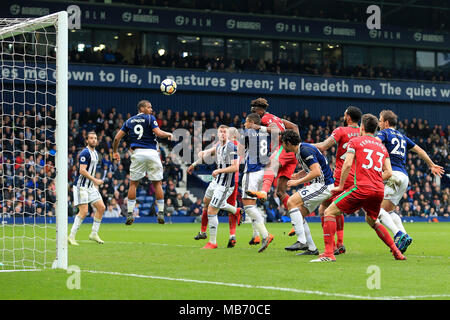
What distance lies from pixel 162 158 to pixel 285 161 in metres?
19.8

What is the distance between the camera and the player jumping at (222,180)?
13.6m

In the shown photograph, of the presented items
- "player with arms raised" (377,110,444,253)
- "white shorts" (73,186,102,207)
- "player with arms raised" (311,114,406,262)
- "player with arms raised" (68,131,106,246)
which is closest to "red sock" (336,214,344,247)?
"player with arms raised" (377,110,444,253)

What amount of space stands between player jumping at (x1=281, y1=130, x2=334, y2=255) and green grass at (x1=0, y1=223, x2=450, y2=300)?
→ 1.47 feet

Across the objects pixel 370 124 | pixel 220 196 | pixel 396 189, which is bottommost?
pixel 220 196

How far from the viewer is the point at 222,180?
13.9 m

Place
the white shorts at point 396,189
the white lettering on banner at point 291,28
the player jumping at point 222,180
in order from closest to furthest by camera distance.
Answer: the white shorts at point 396,189, the player jumping at point 222,180, the white lettering on banner at point 291,28

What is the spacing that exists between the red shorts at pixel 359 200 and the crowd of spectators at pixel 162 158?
48.8 feet

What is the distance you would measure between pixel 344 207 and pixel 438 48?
35.7 m

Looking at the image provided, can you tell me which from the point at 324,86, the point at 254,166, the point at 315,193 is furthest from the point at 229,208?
the point at 324,86

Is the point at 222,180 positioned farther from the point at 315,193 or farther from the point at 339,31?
the point at 339,31

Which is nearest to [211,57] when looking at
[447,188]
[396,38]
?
[396,38]

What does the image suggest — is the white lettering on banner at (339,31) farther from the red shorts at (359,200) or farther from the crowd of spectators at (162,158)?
the red shorts at (359,200)

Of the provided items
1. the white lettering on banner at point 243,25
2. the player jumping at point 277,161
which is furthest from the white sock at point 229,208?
the white lettering on banner at point 243,25

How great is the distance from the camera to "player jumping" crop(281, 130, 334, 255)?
459 inches
